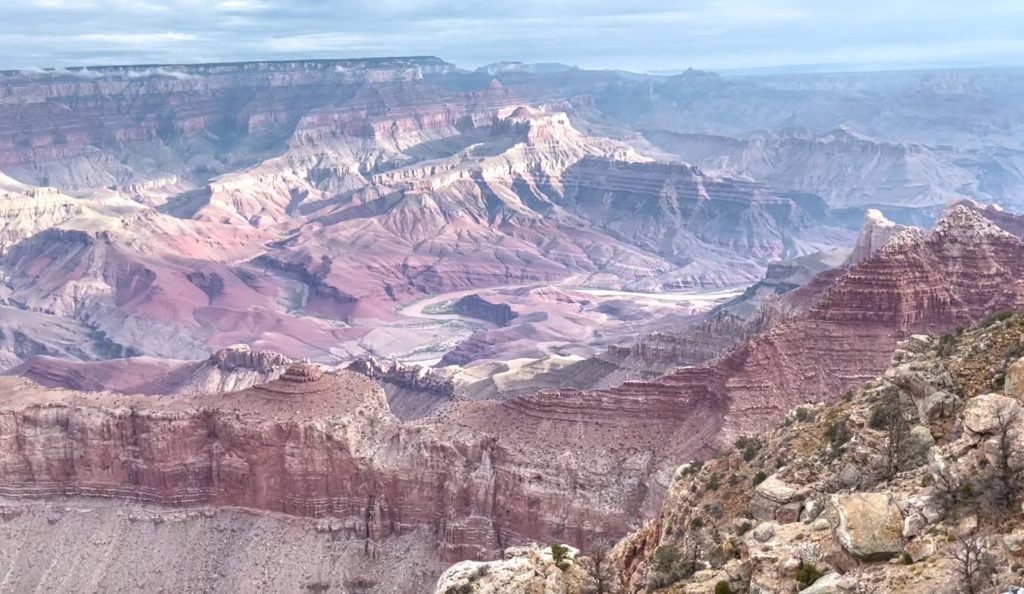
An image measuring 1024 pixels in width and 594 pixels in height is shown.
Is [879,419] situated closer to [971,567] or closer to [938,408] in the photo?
[938,408]

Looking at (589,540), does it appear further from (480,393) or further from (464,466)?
(480,393)

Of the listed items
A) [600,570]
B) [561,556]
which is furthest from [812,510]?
[561,556]

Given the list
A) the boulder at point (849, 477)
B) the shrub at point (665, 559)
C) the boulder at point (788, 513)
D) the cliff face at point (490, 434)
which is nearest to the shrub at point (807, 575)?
the shrub at point (665, 559)

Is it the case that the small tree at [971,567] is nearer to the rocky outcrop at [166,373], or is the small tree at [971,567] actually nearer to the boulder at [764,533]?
the boulder at [764,533]

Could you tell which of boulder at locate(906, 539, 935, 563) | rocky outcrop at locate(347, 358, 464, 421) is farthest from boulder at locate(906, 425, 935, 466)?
rocky outcrop at locate(347, 358, 464, 421)

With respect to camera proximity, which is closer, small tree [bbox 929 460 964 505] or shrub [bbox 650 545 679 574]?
small tree [bbox 929 460 964 505]

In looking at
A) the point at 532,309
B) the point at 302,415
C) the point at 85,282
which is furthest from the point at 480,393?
the point at 85,282

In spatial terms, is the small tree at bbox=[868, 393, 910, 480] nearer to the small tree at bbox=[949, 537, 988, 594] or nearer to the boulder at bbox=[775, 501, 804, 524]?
the boulder at bbox=[775, 501, 804, 524]

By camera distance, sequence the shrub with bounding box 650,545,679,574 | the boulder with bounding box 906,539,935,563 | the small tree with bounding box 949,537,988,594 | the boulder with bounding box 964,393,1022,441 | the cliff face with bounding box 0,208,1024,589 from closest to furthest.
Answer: the small tree with bounding box 949,537,988,594 < the boulder with bounding box 906,539,935,563 < the boulder with bounding box 964,393,1022,441 < the shrub with bounding box 650,545,679,574 < the cliff face with bounding box 0,208,1024,589
